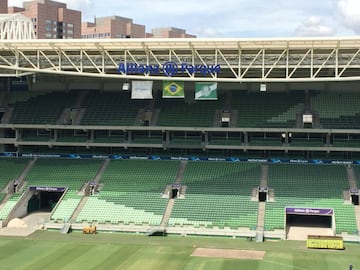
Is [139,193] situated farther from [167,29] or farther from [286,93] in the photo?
[167,29]

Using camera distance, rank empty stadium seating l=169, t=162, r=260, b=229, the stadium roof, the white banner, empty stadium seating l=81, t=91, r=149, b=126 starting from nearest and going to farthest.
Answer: the stadium roof
empty stadium seating l=169, t=162, r=260, b=229
the white banner
empty stadium seating l=81, t=91, r=149, b=126

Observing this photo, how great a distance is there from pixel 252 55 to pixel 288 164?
13432mm

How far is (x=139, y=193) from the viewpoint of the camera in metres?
46.9

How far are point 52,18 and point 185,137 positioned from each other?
102646 millimetres

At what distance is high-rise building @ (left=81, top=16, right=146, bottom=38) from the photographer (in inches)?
6191

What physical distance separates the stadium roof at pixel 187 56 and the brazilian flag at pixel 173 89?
1.04 m

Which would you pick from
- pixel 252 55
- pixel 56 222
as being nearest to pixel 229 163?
pixel 252 55

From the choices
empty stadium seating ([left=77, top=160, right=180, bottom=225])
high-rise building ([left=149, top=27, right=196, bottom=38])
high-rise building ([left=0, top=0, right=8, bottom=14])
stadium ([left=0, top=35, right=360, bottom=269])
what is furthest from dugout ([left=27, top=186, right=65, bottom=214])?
high-rise building ([left=149, top=27, right=196, bottom=38])

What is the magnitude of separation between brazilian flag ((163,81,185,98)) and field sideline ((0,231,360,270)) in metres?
12.3

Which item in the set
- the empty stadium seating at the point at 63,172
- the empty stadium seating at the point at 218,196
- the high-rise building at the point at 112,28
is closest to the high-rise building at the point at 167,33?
the high-rise building at the point at 112,28

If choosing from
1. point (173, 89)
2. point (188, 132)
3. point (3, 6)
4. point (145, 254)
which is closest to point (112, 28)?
point (3, 6)

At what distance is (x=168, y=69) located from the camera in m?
42.0

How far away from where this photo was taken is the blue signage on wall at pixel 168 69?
41.5 metres

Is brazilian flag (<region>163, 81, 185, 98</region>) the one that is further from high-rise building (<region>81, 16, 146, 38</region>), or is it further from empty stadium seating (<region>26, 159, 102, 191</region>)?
high-rise building (<region>81, 16, 146, 38</region>)
